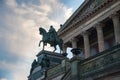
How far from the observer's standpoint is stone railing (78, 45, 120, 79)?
51.0 ft

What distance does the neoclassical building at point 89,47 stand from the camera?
53.0 ft

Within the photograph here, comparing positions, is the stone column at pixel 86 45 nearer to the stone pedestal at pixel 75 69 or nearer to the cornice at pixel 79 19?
the cornice at pixel 79 19

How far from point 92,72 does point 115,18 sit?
71.4 ft

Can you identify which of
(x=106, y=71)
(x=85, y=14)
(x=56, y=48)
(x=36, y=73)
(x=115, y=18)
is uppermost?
(x=85, y=14)

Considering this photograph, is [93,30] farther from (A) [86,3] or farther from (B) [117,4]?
(B) [117,4]

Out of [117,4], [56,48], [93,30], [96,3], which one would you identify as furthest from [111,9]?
[56,48]

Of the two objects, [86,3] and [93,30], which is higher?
[86,3]

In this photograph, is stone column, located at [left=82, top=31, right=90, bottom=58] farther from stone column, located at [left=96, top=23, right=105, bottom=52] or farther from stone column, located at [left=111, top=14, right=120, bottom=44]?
stone column, located at [left=111, top=14, right=120, bottom=44]

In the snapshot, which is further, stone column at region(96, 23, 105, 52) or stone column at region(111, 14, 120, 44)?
stone column at region(96, 23, 105, 52)

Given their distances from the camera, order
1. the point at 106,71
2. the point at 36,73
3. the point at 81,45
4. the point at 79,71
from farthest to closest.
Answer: the point at 81,45 → the point at 36,73 → the point at 79,71 → the point at 106,71

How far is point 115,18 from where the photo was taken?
3734 centimetres

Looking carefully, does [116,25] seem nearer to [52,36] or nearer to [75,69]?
[52,36]

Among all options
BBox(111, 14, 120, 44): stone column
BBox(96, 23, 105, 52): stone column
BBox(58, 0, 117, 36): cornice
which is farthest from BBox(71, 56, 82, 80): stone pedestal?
BBox(58, 0, 117, 36): cornice

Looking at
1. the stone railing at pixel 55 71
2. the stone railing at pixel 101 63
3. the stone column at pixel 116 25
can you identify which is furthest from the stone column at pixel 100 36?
the stone railing at pixel 101 63
